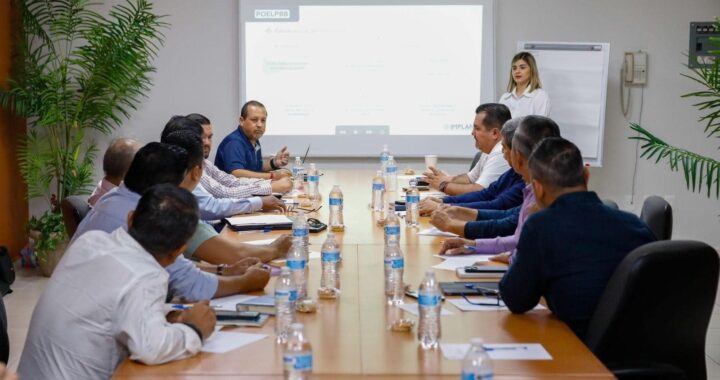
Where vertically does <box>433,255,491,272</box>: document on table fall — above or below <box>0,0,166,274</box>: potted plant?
below

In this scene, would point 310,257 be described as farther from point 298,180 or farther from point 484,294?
point 298,180

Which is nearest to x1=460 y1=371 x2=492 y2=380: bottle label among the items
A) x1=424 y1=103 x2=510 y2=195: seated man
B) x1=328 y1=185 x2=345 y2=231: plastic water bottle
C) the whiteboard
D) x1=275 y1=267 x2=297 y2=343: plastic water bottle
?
x1=275 y1=267 x2=297 y2=343: plastic water bottle

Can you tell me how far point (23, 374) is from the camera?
2.70m

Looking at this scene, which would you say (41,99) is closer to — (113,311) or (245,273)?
(245,273)

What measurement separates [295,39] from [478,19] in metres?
1.67

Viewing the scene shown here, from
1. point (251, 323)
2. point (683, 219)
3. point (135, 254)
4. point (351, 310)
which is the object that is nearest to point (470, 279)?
point (351, 310)

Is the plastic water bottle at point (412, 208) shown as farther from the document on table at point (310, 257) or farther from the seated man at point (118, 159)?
the seated man at point (118, 159)

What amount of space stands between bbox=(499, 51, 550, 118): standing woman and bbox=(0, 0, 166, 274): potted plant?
10.1ft

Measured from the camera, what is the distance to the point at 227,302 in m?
3.09

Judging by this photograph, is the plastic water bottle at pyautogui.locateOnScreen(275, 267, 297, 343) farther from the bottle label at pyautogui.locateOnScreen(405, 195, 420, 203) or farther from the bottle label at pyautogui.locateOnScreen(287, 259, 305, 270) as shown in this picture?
the bottle label at pyautogui.locateOnScreen(405, 195, 420, 203)

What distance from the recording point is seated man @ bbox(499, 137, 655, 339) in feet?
9.58

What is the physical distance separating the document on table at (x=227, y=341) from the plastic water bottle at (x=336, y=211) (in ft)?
6.51

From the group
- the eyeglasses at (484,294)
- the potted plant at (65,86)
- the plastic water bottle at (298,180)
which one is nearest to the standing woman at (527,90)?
the plastic water bottle at (298,180)

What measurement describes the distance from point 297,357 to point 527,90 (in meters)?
6.26
